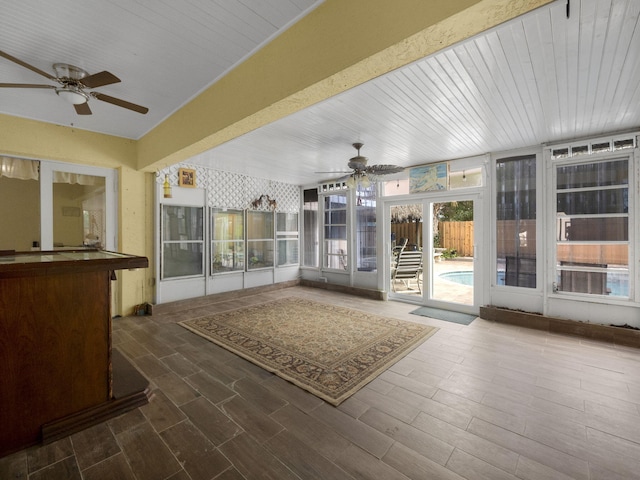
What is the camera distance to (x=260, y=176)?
6.44 meters

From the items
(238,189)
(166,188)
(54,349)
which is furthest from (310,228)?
(54,349)

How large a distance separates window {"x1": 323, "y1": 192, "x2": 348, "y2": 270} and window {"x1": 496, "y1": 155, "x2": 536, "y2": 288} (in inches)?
125

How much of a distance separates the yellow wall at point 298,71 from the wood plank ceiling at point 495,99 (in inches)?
25.9

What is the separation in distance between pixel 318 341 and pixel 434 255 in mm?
5095

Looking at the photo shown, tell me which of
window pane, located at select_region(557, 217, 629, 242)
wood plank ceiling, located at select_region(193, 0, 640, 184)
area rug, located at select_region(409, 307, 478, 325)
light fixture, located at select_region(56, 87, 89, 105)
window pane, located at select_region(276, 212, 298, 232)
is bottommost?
area rug, located at select_region(409, 307, 478, 325)

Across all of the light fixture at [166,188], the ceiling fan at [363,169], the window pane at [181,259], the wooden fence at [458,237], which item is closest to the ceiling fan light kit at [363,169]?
the ceiling fan at [363,169]

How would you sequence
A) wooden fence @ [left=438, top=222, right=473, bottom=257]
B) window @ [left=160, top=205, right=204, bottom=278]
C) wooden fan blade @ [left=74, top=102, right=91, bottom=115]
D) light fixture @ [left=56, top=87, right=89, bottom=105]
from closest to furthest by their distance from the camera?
light fixture @ [left=56, top=87, right=89, bottom=105]
wooden fan blade @ [left=74, top=102, right=91, bottom=115]
window @ [left=160, top=205, right=204, bottom=278]
wooden fence @ [left=438, top=222, right=473, bottom=257]

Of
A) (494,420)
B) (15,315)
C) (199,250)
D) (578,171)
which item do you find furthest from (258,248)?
(578,171)

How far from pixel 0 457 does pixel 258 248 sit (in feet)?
16.9

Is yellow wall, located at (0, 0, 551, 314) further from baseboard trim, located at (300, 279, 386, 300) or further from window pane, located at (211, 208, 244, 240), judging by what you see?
baseboard trim, located at (300, 279, 386, 300)

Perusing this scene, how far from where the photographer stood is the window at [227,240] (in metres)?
5.77

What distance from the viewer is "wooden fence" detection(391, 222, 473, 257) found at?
33.5 ft

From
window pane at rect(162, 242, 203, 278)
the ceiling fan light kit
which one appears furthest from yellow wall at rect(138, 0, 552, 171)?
window pane at rect(162, 242, 203, 278)

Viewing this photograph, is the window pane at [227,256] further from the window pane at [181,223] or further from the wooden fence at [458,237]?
the wooden fence at [458,237]
